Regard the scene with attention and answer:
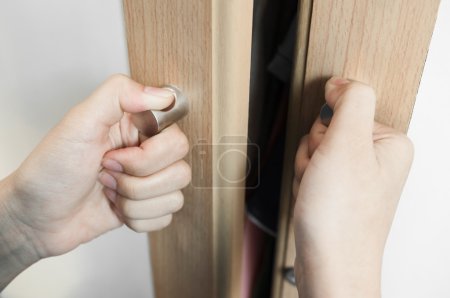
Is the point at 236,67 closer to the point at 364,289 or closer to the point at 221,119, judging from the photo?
the point at 221,119

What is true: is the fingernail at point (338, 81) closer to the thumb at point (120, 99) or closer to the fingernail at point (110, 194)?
the thumb at point (120, 99)

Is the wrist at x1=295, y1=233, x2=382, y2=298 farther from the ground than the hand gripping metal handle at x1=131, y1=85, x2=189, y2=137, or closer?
closer

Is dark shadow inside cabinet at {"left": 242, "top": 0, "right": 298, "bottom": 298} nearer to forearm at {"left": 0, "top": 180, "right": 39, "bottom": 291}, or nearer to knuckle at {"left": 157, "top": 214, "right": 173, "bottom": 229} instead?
knuckle at {"left": 157, "top": 214, "right": 173, "bottom": 229}

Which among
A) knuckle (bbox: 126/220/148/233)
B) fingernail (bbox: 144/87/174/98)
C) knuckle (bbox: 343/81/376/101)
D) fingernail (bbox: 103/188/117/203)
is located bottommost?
knuckle (bbox: 126/220/148/233)

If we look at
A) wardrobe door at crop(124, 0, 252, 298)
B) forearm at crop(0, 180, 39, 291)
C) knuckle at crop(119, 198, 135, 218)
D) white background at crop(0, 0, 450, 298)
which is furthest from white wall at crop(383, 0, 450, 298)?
forearm at crop(0, 180, 39, 291)

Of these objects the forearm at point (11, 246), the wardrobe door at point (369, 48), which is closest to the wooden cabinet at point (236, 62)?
the wardrobe door at point (369, 48)

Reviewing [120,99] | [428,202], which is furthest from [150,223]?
[428,202]

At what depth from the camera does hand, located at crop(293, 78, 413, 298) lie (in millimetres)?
276

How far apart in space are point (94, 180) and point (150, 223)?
0.07m

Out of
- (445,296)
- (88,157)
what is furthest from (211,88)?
(445,296)

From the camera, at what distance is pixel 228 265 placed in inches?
15.3

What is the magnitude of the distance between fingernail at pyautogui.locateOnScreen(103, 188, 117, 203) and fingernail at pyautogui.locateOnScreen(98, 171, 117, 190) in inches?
0.7

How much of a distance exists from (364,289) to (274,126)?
25 cm

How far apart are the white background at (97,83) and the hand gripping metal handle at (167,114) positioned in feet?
0.17
